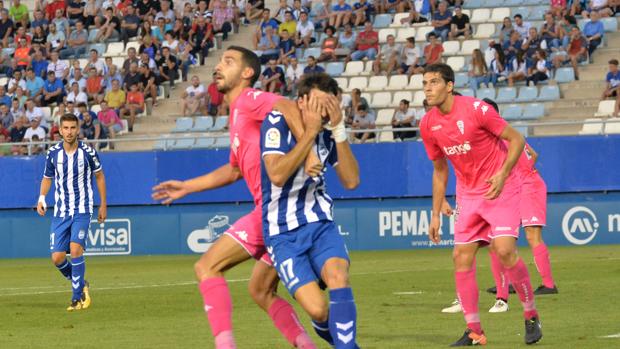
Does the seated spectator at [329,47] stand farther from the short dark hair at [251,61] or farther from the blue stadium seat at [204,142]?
the short dark hair at [251,61]

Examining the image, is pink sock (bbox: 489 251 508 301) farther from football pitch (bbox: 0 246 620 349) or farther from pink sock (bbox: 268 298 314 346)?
pink sock (bbox: 268 298 314 346)

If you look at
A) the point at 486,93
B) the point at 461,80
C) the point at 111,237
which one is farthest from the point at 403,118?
the point at 111,237

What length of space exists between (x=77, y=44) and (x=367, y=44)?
8.77 metres

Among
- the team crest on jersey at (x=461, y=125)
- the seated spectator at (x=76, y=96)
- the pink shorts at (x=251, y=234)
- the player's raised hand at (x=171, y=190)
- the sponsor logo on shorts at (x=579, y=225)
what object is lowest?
the sponsor logo on shorts at (x=579, y=225)

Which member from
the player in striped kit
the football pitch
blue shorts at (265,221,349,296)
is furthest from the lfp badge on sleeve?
blue shorts at (265,221,349,296)

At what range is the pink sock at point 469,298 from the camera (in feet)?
36.2

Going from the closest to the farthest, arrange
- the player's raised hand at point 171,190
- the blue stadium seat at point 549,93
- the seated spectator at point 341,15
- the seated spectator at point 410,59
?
the player's raised hand at point 171,190 → the blue stadium seat at point 549,93 → the seated spectator at point 410,59 → the seated spectator at point 341,15

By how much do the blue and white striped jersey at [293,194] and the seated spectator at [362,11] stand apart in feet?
79.9

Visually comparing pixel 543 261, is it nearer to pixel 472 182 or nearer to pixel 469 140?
pixel 472 182

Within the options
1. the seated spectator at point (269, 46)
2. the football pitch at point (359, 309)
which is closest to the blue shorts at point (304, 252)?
the football pitch at point (359, 309)

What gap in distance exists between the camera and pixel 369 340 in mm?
11695

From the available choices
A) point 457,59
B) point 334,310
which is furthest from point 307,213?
point 457,59

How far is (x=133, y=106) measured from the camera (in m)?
32.6

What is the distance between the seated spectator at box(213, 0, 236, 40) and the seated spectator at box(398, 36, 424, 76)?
5.72 metres
